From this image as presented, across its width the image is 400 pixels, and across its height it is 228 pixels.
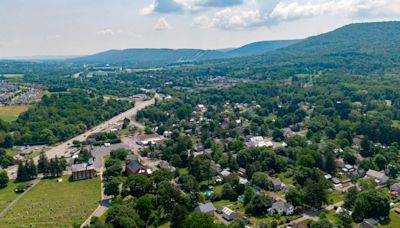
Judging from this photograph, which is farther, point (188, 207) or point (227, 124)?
point (227, 124)

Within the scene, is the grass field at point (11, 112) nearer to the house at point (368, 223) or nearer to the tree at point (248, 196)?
the tree at point (248, 196)

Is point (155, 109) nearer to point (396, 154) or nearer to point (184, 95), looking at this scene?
point (184, 95)

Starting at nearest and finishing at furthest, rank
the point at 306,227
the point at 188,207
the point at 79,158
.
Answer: the point at 306,227 → the point at 188,207 → the point at 79,158

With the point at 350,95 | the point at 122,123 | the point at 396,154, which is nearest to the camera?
the point at 396,154

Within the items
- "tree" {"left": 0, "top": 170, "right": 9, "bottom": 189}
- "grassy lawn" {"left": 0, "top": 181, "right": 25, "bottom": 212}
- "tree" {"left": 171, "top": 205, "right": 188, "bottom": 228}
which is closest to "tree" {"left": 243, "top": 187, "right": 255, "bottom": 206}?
"tree" {"left": 171, "top": 205, "right": 188, "bottom": 228}

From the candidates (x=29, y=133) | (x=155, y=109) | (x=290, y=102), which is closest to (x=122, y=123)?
(x=155, y=109)

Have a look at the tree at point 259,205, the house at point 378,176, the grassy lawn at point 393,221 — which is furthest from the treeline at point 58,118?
the grassy lawn at point 393,221
